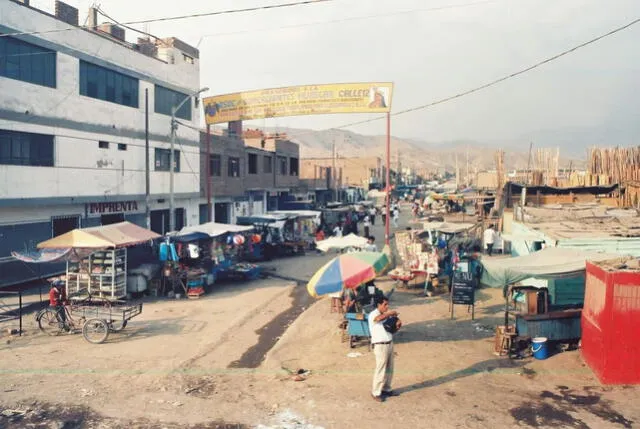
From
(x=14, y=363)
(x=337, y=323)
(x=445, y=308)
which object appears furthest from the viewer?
(x=445, y=308)

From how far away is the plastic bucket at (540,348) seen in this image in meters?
11.1

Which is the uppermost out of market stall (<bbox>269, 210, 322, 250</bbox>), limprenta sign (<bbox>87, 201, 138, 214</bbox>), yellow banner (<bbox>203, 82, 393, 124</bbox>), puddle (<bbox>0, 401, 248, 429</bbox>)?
yellow banner (<bbox>203, 82, 393, 124</bbox>)

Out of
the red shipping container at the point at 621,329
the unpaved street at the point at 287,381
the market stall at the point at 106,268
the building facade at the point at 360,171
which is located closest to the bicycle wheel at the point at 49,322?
the unpaved street at the point at 287,381

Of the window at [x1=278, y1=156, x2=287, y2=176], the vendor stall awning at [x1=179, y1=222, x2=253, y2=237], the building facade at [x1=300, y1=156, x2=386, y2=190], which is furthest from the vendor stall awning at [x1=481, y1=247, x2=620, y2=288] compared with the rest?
the building facade at [x1=300, y1=156, x2=386, y2=190]

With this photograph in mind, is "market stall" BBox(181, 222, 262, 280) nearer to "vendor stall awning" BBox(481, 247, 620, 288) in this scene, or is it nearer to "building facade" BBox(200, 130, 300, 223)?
"building facade" BBox(200, 130, 300, 223)

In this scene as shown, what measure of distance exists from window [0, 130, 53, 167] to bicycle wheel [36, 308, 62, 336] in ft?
26.4

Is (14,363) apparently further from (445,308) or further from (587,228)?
(587,228)

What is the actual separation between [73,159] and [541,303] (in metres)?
19.8

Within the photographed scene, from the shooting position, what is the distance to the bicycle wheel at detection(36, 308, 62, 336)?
13.8m

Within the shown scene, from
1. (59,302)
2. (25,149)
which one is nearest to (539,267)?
(59,302)

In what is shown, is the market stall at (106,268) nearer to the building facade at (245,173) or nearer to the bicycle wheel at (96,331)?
the bicycle wheel at (96,331)

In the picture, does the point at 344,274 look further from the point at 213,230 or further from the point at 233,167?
the point at 233,167

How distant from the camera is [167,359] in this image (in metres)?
11.6

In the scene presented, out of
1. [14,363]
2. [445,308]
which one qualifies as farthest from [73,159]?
[445,308]
